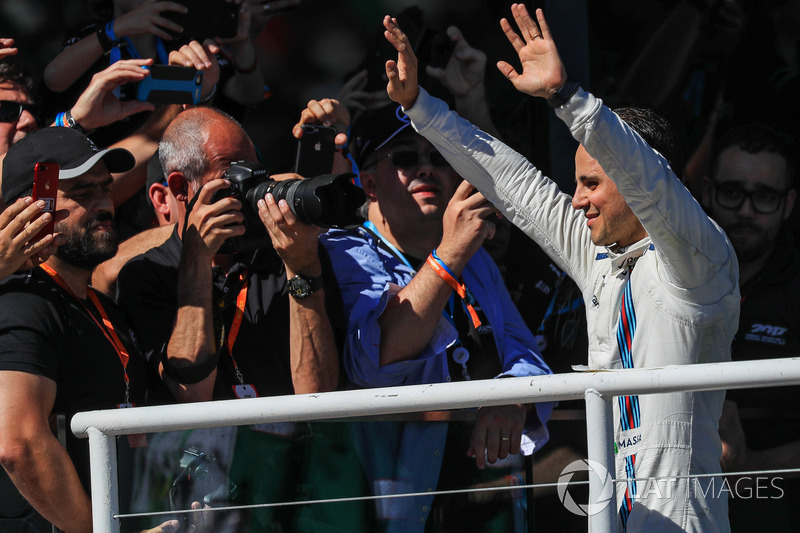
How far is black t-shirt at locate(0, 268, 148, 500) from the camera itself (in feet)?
8.53

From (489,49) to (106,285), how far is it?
181cm

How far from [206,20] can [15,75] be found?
28.1 inches

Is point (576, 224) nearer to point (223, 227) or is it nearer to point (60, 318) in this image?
point (223, 227)

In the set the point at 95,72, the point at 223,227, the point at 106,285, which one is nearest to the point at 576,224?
the point at 223,227

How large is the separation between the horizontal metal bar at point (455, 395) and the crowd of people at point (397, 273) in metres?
0.12

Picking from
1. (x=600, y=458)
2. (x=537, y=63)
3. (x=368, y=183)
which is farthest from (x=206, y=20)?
(x=600, y=458)

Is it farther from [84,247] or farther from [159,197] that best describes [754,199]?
[84,247]

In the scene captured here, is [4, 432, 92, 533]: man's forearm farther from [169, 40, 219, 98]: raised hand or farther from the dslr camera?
[169, 40, 219, 98]: raised hand

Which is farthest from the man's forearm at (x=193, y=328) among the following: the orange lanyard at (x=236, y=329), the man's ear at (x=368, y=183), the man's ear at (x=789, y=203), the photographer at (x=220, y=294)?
the man's ear at (x=789, y=203)

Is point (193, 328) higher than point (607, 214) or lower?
lower

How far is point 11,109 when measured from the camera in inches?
142

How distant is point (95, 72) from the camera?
3.84 metres

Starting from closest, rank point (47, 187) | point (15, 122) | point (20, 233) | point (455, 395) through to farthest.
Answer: point (455, 395)
point (20, 233)
point (47, 187)
point (15, 122)

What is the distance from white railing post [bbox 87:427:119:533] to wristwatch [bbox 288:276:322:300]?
975mm
